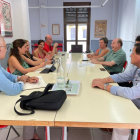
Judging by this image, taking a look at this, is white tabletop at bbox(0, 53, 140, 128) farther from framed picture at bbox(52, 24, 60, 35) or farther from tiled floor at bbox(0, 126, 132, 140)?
framed picture at bbox(52, 24, 60, 35)

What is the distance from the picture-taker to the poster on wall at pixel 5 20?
3344 mm

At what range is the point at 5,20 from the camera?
11.6 ft

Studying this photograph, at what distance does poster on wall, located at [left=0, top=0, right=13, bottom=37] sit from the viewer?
11.0 feet

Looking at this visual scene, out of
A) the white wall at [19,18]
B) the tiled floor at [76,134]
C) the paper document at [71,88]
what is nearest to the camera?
the paper document at [71,88]

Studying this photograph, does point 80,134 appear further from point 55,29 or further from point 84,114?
point 55,29

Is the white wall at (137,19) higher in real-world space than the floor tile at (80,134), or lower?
higher

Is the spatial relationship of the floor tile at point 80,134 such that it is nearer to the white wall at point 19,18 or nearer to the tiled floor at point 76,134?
the tiled floor at point 76,134

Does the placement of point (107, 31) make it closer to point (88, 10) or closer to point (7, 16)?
point (88, 10)

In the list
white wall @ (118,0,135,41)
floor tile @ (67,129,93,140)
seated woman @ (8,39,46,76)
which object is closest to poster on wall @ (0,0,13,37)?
seated woman @ (8,39,46,76)

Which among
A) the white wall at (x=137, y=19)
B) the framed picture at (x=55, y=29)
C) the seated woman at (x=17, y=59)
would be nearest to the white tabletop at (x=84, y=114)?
the seated woman at (x=17, y=59)

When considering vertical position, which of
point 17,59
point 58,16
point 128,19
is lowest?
point 17,59

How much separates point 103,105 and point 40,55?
2931 millimetres

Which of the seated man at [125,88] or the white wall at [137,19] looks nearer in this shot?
the seated man at [125,88]

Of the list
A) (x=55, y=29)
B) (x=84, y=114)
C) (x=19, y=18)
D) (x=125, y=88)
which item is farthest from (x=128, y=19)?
(x=84, y=114)
